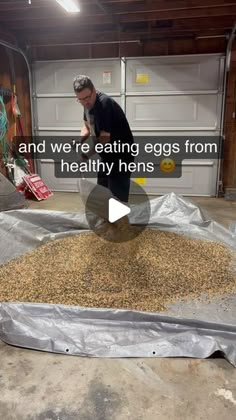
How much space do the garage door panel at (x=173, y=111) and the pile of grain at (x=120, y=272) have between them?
2.65 m

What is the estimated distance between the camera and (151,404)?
1217 mm

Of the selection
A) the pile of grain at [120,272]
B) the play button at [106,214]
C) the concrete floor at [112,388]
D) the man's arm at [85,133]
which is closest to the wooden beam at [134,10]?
the man's arm at [85,133]

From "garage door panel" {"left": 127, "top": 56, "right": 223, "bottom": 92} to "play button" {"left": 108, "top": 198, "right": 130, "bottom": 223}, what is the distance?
272cm

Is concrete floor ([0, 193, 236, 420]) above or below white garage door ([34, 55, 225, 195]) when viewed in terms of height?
below

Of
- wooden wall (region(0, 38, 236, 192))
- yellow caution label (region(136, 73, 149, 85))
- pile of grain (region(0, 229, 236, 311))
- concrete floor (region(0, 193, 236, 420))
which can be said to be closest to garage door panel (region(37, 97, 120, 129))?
wooden wall (region(0, 38, 236, 192))

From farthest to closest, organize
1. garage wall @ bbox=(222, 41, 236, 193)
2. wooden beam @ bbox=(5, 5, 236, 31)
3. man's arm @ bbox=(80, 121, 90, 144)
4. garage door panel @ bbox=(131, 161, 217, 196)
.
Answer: garage door panel @ bbox=(131, 161, 217, 196) → garage wall @ bbox=(222, 41, 236, 193) → wooden beam @ bbox=(5, 5, 236, 31) → man's arm @ bbox=(80, 121, 90, 144)

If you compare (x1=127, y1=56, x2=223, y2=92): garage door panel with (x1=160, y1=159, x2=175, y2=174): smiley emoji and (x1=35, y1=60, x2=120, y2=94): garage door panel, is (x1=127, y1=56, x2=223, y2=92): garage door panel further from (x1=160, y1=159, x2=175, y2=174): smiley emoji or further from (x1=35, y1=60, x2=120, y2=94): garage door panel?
(x1=160, y1=159, x2=175, y2=174): smiley emoji

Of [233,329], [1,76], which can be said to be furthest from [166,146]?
[233,329]

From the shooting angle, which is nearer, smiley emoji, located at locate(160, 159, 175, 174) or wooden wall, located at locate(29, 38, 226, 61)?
wooden wall, located at locate(29, 38, 226, 61)

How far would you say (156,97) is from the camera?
15.4 feet

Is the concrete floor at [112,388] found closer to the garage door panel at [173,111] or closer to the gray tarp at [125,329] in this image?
the gray tarp at [125,329]

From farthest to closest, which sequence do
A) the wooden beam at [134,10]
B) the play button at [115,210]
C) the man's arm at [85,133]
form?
the wooden beam at [134,10] → the man's arm at [85,133] → the play button at [115,210]

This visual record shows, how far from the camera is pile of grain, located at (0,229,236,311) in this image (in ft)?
5.78

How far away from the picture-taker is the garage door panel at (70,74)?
15.4 feet
